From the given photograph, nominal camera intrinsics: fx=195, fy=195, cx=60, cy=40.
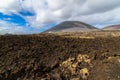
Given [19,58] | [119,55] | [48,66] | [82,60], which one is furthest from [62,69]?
[119,55]

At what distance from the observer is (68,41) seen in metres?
17.2

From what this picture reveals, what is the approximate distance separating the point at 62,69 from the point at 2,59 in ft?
13.6

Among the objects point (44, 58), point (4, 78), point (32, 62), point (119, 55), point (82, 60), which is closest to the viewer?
point (4, 78)

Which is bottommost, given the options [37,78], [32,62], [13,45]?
[37,78]

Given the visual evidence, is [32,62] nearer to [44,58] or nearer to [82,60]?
[44,58]

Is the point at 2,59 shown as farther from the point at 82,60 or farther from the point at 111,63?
the point at 111,63

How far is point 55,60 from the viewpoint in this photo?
46.2ft

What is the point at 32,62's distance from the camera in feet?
42.5

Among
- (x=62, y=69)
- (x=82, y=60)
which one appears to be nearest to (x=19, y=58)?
(x=62, y=69)

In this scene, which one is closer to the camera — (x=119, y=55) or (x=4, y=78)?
(x=4, y=78)

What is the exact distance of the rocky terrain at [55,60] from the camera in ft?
40.3

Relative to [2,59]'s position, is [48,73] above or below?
below

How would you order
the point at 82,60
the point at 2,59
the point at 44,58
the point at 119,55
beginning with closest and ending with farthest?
the point at 2,59, the point at 44,58, the point at 82,60, the point at 119,55

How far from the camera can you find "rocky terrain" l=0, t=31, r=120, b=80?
12.3m
